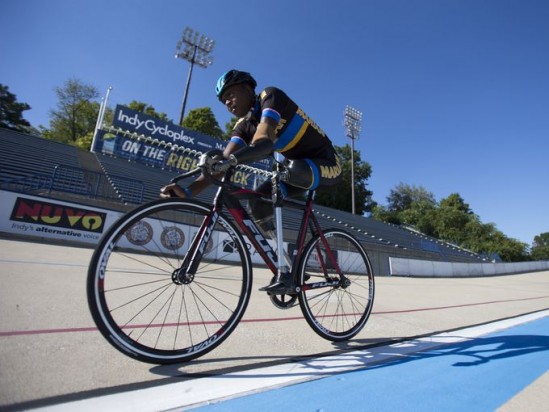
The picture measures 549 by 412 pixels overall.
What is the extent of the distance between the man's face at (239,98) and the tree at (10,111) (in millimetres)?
48762

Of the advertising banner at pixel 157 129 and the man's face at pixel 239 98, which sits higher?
the advertising banner at pixel 157 129

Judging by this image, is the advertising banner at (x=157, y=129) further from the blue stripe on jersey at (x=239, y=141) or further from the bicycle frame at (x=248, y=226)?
the bicycle frame at (x=248, y=226)

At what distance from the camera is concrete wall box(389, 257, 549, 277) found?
54.7 feet

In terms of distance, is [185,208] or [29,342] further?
[185,208]

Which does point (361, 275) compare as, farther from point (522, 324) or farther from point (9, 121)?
point (9, 121)

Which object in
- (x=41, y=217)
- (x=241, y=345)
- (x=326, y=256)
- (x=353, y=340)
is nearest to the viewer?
(x=241, y=345)

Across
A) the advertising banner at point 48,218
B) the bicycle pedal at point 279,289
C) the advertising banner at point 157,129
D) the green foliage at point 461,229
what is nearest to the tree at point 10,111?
the advertising banner at point 157,129

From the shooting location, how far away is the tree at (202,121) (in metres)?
44.9

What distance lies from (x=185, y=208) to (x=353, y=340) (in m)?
1.73

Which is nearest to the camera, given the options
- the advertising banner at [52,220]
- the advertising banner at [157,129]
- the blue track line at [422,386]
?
the blue track line at [422,386]

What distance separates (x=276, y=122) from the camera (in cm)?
214

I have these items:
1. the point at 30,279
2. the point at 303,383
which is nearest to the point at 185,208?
the point at 303,383

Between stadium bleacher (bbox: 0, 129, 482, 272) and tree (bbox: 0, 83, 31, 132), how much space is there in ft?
87.6

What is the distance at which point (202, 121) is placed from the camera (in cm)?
4494
